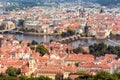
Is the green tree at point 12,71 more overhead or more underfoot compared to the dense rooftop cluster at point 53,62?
more overhead

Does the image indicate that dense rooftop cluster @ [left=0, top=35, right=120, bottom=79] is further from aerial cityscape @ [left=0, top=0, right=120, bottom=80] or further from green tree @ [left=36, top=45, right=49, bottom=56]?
green tree @ [left=36, top=45, right=49, bottom=56]

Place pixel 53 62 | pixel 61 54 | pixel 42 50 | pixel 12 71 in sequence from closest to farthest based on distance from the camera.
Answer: pixel 12 71 → pixel 53 62 → pixel 61 54 → pixel 42 50

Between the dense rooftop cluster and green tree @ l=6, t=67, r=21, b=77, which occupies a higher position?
green tree @ l=6, t=67, r=21, b=77

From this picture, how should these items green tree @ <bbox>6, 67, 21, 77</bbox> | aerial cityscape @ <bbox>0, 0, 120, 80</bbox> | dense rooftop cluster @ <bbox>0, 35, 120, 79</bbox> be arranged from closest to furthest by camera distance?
green tree @ <bbox>6, 67, 21, 77</bbox> → aerial cityscape @ <bbox>0, 0, 120, 80</bbox> → dense rooftop cluster @ <bbox>0, 35, 120, 79</bbox>

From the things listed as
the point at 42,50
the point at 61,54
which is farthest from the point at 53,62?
the point at 42,50

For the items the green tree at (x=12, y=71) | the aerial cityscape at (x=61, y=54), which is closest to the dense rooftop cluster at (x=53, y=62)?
the aerial cityscape at (x=61, y=54)

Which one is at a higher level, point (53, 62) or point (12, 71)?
point (12, 71)

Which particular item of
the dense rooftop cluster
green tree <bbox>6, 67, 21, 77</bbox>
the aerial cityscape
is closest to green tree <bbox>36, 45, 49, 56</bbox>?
the aerial cityscape

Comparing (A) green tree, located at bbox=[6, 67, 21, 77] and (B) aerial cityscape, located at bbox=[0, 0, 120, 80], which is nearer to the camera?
(A) green tree, located at bbox=[6, 67, 21, 77]

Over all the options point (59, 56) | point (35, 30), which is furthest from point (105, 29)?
point (59, 56)

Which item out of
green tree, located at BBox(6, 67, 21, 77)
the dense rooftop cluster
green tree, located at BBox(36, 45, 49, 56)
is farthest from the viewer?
green tree, located at BBox(36, 45, 49, 56)

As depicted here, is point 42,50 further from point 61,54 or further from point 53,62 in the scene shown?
point 53,62

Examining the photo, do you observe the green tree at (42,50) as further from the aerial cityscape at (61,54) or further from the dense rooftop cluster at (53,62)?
the dense rooftop cluster at (53,62)
